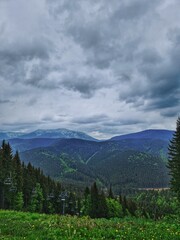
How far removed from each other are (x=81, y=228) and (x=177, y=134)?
37380mm

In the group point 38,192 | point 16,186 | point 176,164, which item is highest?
point 176,164

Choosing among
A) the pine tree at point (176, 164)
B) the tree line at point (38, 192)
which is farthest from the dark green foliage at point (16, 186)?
the pine tree at point (176, 164)

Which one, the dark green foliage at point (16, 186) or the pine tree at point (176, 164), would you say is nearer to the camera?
the pine tree at point (176, 164)

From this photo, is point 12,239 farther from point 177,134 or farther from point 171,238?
point 177,134

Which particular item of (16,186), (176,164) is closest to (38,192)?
(16,186)

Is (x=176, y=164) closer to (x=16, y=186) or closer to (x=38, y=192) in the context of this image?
(x=16, y=186)

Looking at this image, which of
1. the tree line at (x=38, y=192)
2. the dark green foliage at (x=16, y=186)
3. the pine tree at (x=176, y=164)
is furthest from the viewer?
the dark green foliage at (x=16, y=186)

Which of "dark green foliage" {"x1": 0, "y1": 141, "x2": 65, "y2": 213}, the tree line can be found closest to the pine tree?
the tree line

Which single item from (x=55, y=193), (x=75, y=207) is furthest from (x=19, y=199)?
(x=75, y=207)

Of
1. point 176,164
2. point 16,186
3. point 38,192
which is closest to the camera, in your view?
point 176,164

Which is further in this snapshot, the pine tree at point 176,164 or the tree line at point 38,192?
the tree line at point 38,192

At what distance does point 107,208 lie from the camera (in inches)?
3307

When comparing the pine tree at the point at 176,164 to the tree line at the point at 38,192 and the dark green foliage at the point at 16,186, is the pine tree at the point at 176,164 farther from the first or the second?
the dark green foliage at the point at 16,186

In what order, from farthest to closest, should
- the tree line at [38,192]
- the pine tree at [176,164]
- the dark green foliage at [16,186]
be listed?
the dark green foliage at [16,186] → the tree line at [38,192] → the pine tree at [176,164]
